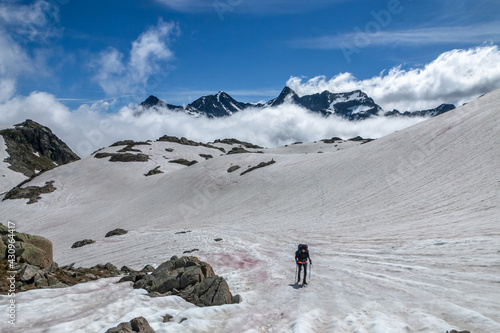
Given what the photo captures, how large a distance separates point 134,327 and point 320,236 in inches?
729

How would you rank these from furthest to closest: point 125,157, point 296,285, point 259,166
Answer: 1. point 125,157
2. point 259,166
3. point 296,285

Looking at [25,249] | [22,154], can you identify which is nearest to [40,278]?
[25,249]

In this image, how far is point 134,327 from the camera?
9.52 meters

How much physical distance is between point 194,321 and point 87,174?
8233cm

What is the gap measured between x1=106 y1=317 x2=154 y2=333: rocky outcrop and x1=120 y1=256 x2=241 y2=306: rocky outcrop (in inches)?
115

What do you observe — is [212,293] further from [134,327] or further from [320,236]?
[320,236]

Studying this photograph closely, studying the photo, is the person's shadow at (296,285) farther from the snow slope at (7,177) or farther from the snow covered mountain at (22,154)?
the snow covered mountain at (22,154)

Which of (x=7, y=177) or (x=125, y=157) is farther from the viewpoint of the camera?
(x=7, y=177)

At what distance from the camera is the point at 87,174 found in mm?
81625

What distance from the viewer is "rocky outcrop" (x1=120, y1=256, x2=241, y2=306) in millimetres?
12484

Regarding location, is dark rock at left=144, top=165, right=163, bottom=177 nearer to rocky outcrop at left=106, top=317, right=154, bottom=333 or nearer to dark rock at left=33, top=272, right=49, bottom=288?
dark rock at left=33, top=272, right=49, bottom=288

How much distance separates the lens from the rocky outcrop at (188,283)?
12.5 metres

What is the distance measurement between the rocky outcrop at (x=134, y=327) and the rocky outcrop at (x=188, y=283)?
9.60ft

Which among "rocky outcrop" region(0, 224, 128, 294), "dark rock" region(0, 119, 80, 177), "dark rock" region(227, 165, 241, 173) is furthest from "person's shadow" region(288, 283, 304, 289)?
"dark rock" region(0, 119, 80, 177)
